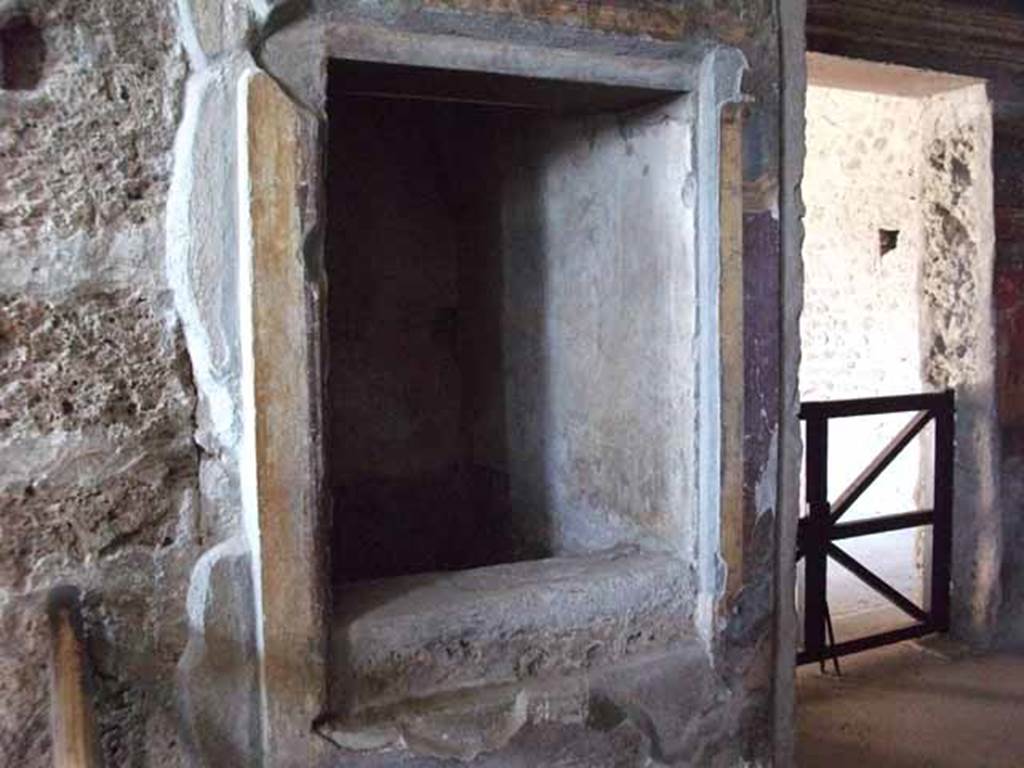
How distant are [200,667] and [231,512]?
26 centimetres

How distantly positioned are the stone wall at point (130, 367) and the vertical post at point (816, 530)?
209cm

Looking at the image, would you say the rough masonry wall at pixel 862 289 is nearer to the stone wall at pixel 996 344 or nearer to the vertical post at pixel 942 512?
the vertical post at pixel 942 512

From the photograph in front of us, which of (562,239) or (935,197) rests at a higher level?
(935,197)

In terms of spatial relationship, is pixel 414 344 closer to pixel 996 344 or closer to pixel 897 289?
pixel 996 344

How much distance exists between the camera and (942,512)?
11.5ft

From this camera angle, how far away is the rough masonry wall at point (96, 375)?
1.50 m

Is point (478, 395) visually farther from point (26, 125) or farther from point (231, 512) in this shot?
point (26, 125)

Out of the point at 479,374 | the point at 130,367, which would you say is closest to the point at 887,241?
the point at 479,374

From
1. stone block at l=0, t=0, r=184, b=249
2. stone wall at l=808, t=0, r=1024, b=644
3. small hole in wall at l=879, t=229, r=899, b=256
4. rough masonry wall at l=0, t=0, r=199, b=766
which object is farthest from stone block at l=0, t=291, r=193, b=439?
small hole in wall at l=879, t=229, r=899, b=256

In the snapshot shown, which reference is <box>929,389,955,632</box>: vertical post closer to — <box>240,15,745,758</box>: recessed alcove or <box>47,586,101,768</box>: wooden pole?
<box>240,15,745,758</box>: recessed alcove

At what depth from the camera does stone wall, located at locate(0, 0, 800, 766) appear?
4.92 feet

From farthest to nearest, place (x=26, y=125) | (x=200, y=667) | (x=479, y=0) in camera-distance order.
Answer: (x=479, y=0) → (x=200, y=667) → (x=26, y=125)

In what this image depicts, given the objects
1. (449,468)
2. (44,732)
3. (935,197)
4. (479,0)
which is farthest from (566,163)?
(935,197)

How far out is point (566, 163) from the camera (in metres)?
2.38
